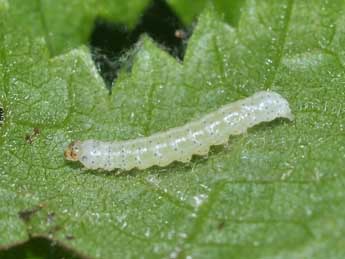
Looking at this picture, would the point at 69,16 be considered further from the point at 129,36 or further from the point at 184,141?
the point at 184,141

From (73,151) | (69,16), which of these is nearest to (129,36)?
(69,16)

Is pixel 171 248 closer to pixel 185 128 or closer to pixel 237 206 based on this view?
pixel 237 206

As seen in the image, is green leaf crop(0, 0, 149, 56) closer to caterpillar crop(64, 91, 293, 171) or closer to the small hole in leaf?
the small hole in leaf

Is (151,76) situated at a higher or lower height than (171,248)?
higher

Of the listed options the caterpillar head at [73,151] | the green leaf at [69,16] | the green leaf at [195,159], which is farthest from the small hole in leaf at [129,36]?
the caterpillar head at [73,151]

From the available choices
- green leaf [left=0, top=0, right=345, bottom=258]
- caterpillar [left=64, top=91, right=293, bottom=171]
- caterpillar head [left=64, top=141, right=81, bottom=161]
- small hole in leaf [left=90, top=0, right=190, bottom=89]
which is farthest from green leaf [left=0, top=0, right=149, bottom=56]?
caterpillar [left=64, top=91, right=293, bottom=171]

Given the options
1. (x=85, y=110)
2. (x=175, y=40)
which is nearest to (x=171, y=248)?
(x=85, y=110)
